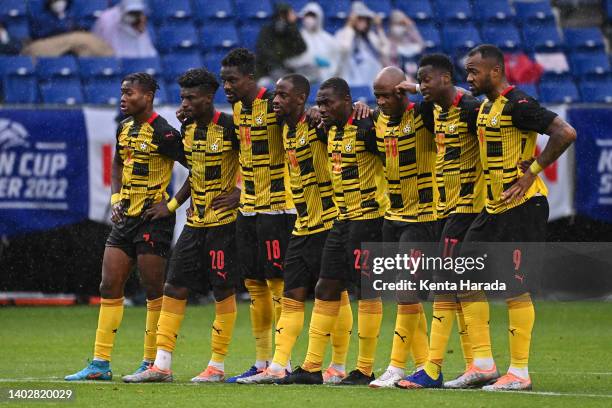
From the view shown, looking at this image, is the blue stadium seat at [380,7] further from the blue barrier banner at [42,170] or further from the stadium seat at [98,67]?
the blue barrier banner at [42,170]

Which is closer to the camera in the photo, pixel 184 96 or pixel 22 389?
pixel 22 389

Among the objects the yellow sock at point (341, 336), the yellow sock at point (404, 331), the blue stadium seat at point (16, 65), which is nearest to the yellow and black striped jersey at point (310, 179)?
the yellow sock at point (341, 336)

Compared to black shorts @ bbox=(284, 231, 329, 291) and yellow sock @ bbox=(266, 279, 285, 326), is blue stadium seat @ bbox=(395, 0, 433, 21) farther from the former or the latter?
black shorts @ bbox=(284, 231, 329, 291)

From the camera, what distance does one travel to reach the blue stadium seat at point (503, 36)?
21109 millimetres

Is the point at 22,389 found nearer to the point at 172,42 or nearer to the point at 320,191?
the point at 320,191

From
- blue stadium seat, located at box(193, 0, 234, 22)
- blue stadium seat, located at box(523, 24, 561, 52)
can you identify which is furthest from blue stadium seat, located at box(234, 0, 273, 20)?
blue stadium seat, located at box(523, 24, 561, 52)

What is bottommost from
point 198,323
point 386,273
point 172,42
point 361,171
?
point 198,323

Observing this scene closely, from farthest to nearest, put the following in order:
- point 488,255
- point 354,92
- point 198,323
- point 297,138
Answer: point 354,92 → point 198,323 → point 297,138 → point 488,255

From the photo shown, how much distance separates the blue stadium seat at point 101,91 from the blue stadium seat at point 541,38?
6.88m

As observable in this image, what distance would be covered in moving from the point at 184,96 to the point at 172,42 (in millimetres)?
9304

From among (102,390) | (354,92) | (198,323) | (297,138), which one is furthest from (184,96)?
(354,92)

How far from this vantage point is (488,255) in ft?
31.1

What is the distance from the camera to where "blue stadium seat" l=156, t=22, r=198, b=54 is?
19469mm

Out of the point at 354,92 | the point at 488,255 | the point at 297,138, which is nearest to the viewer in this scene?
the point at 488,255
